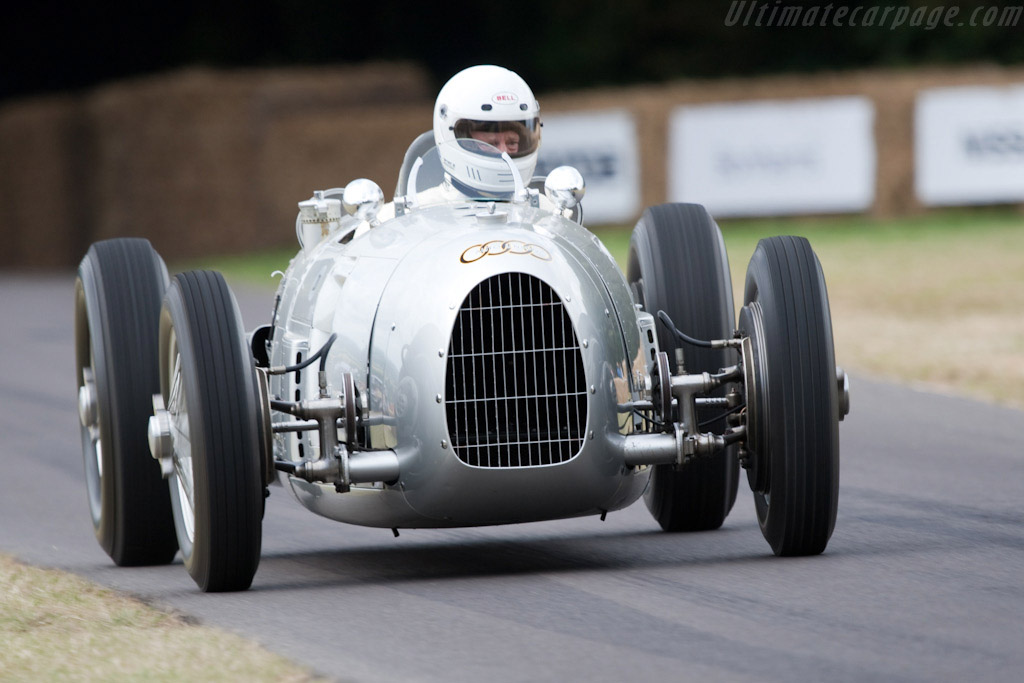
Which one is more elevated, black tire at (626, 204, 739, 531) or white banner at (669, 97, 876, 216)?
white banner at (669, 97, 876, 216)

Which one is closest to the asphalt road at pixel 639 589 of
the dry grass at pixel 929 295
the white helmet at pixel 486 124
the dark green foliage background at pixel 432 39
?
the white helmet at pixel 486 124

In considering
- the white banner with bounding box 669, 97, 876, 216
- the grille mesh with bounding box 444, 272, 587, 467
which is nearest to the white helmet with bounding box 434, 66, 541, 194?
the grille mesh with bounding box 444, 272, 587, 467

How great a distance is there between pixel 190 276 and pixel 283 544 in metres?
1.63

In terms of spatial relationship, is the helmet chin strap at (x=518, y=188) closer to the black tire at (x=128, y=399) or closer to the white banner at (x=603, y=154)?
the black tire at (x=128, y=399)

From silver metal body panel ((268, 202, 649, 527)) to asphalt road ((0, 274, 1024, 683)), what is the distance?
30cm

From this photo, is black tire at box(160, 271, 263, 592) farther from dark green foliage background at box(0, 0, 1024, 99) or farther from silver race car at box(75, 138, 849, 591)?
dark green foliage background at box(0, 0, 1024, 99)

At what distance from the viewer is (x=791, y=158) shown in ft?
88.0

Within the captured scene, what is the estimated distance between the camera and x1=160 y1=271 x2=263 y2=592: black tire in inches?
227

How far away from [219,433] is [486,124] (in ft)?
6.18

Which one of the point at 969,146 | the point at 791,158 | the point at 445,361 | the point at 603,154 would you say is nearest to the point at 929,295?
the point at 791,158

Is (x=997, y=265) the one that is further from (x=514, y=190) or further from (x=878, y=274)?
(x=514, y=190)

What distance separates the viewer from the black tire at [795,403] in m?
5.99

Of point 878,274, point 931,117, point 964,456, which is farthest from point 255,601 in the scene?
point 931,117

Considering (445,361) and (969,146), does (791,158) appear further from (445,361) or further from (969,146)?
(445,361)
